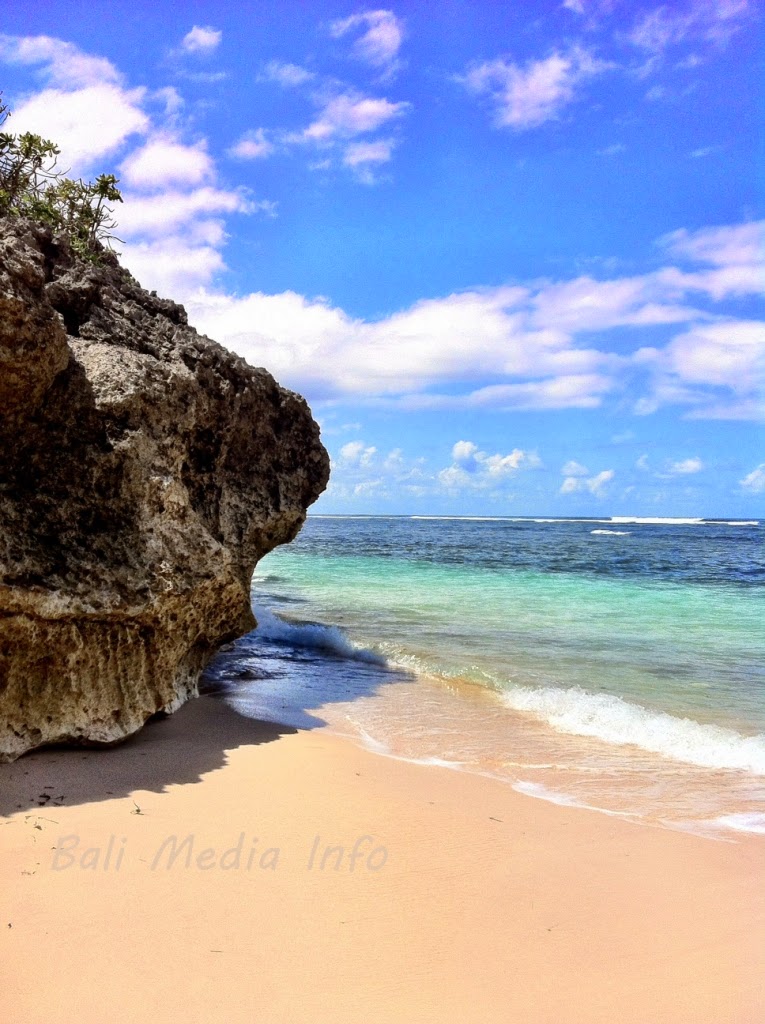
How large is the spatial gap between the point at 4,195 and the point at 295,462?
3740 millimetres

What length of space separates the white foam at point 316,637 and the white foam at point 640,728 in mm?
2744

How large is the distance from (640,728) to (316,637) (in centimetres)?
577

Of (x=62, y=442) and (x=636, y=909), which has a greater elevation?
(x=62, y=442)

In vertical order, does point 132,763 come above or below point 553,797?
above

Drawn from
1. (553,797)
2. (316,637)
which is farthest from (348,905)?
(316,637)

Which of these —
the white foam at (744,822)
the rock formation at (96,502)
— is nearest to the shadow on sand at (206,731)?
the rock formation at (96,502)

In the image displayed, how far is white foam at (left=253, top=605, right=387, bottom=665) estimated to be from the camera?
35.6 ft

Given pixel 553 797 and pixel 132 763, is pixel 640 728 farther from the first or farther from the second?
pixel 132 763

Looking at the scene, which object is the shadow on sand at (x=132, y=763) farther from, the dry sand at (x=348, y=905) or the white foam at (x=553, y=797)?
the white foam at (x=553, y=797)

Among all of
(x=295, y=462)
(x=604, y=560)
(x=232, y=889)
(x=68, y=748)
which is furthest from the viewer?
(x=604, y=560)

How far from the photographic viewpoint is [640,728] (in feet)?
23.8

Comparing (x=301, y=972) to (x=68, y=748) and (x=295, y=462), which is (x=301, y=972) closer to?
(x=68, y=748)

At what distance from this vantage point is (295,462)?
8305mm

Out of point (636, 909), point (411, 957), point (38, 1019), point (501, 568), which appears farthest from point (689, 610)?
point (38, 1019)
